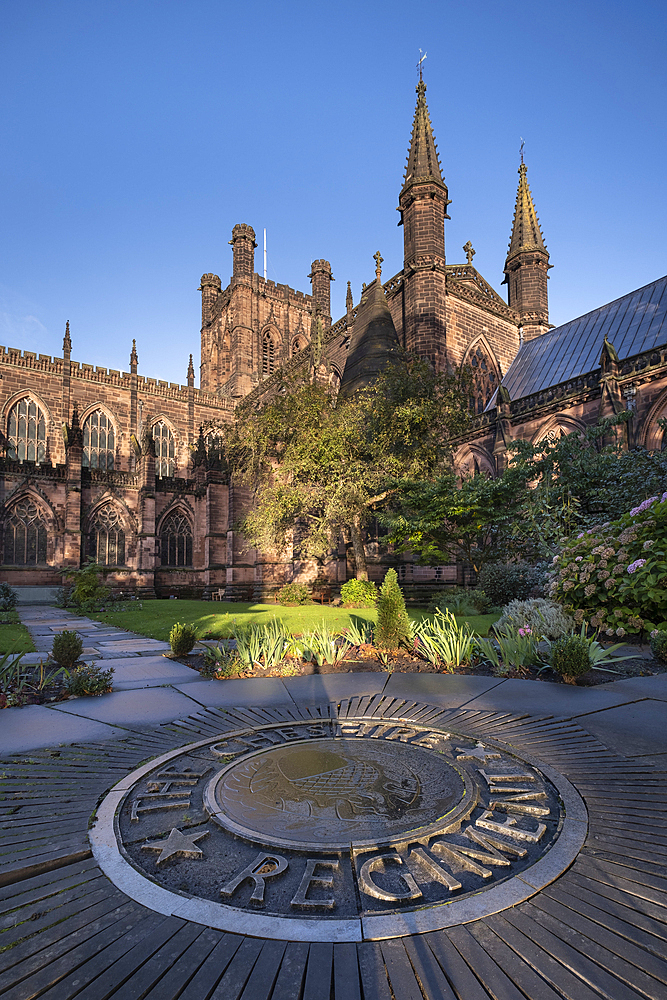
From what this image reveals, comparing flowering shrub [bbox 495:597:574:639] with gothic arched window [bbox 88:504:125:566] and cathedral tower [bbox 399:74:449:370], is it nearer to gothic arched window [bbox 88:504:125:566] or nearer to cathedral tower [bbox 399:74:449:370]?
cathedral tower [bbox 399:74:449:370]

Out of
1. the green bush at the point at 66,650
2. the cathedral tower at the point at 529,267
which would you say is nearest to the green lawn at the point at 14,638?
the green bush at the point at 66,650

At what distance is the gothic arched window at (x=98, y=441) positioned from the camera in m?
A: 36.2

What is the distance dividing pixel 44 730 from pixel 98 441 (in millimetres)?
36241

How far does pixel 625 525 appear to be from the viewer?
8.02 metres

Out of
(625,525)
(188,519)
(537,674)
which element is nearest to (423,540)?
(625,525)

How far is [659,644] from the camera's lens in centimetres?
614

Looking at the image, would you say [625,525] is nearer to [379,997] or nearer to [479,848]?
[479,848]

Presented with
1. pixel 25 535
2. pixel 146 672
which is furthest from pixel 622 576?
pixel 25 535

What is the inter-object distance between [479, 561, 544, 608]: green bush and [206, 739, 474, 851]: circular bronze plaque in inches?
463

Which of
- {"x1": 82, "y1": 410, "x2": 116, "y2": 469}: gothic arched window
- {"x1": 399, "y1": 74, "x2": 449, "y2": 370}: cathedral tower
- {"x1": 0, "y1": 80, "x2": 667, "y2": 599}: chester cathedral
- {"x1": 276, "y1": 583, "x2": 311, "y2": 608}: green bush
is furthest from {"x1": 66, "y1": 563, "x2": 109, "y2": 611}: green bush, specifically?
{"x1": 399, "y1": 74, "x2": 449, "y2": 370}: cathedral tower

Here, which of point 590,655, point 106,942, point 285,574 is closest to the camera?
point 106,942

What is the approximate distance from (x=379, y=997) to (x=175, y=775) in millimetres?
1986

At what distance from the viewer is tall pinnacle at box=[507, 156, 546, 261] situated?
109 feet

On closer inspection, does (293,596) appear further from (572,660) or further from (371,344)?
(572,660)
